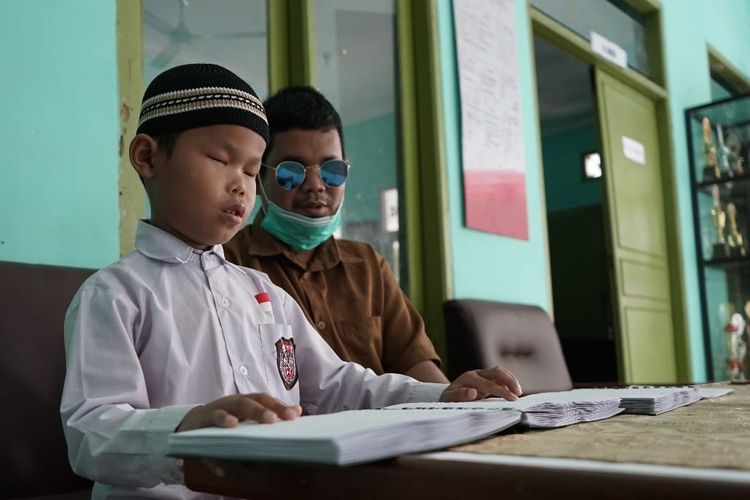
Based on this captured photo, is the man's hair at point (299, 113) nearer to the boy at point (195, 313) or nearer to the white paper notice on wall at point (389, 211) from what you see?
the boy at point (195, 313)

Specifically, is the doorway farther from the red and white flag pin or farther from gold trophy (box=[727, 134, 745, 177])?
the red and white flag pin

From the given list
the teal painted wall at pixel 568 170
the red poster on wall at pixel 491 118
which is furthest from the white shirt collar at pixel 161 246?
the teal painted wall at pixel 568 170

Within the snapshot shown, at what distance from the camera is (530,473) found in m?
0.45

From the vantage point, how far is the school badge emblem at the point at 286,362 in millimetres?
1076

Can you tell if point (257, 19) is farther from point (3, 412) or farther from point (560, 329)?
point (560, 329)

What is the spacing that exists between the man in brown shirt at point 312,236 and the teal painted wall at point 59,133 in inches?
11.9

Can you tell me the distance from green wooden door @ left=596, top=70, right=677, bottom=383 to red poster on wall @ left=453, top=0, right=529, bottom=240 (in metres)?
1.00

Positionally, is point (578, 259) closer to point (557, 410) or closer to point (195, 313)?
point (195, 313)

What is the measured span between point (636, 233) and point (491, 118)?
5.12ft

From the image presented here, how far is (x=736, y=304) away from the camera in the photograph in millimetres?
4777

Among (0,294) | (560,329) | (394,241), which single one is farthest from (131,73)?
(560,329)

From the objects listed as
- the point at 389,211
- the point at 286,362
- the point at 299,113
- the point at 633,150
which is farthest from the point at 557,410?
the point at 633,150

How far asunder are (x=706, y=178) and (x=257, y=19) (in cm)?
345

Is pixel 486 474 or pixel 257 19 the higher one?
pixel 257 19
